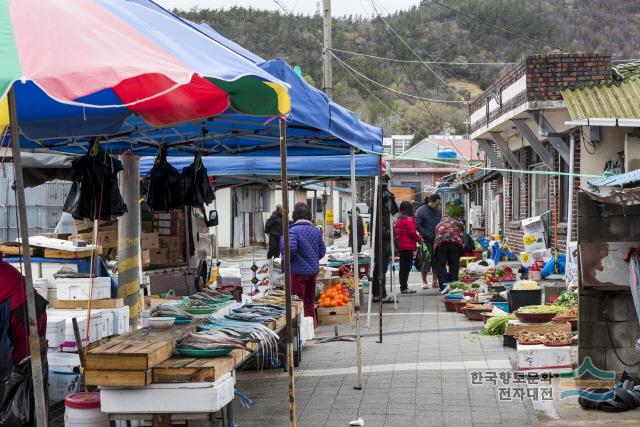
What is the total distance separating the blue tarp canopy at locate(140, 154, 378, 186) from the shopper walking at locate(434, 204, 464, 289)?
2.93 metres

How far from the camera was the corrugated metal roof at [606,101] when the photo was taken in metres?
13.0

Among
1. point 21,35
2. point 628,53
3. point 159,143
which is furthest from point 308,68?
point 21,35

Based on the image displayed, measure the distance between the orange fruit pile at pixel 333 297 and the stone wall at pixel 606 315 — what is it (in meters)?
5.46

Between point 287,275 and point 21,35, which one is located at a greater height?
point 21,35

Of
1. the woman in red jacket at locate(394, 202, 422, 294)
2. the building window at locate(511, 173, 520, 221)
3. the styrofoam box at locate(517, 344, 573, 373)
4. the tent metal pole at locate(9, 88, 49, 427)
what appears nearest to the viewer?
the tent metal pole at locate(9, 88, 49, 427)

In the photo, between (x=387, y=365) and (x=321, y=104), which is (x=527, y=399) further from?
(x=321, y=104)

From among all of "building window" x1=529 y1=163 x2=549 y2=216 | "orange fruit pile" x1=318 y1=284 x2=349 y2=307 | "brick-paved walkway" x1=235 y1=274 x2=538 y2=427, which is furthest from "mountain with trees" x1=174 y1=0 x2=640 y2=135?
"brick-paved walkway" x1=235 y1=274 x2=538 y2=427

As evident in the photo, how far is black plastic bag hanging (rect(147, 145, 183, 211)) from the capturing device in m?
9.38

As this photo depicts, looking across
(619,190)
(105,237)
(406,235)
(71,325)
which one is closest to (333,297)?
(406,235)

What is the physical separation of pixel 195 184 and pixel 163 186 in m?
0.38

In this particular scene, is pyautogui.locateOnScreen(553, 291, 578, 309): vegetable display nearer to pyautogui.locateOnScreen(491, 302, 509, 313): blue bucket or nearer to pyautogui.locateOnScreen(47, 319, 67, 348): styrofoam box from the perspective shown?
pyautogui.locateOnScreen(491, 302, 509, 313): blue bucket

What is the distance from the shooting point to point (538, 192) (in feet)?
62.3

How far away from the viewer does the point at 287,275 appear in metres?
5.99

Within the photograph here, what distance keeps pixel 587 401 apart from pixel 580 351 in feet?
2.90
